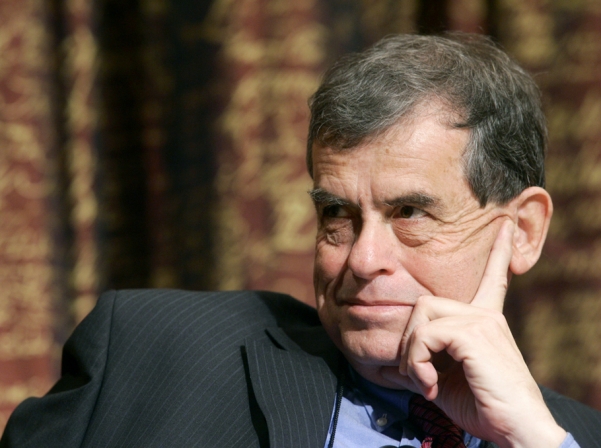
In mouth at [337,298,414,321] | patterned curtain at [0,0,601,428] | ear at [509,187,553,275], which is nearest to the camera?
mouth at [337,298,414,321]

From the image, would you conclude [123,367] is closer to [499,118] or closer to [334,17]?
[499,118]

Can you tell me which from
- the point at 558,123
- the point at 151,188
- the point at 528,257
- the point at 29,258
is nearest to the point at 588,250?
the point at 558,123

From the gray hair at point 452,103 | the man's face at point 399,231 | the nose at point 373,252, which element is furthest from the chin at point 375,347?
the gray hair at point 452,103

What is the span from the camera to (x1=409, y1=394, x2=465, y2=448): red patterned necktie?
1389mm

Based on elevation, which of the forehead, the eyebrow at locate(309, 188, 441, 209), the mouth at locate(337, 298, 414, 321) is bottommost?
the mouth at locate(337, 298, 414, 321)

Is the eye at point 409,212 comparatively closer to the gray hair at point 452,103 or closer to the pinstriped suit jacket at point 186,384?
the gray hair at point 452,103

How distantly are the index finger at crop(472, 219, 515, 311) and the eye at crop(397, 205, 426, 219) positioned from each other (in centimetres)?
18

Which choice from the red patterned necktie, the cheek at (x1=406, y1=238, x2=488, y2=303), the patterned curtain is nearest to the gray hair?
the cheek at (x1=406, y1=238, x2=488, y2=303)

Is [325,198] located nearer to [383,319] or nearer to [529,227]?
[383,319]

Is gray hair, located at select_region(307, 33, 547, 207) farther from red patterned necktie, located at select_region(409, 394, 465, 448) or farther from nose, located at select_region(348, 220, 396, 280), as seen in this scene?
red patterned necktie, located at select_region(409, 394, 465, 448)

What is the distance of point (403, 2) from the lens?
8.47ft

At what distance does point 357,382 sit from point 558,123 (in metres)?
1.34

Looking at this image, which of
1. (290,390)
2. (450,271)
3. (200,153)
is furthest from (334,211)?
(200,153)

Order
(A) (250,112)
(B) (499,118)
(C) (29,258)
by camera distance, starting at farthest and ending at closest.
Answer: (A) (250,112)
(C) (29,258)
(B) (499,118)
